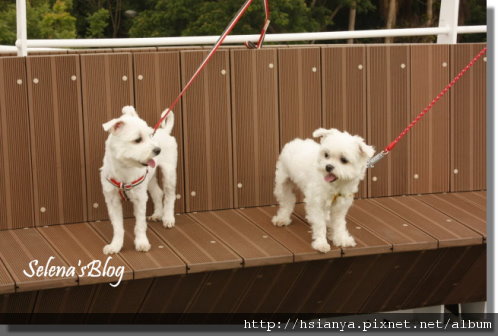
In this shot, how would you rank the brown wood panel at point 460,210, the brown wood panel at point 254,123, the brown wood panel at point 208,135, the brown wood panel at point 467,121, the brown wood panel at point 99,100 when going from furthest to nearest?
the brown wood panel at point 467,121 → the brown wood panel at point 254,123 → the brown wood panel at point 208,135 → the brown wood panel at point 460,210 → the brown wood panel at point 99,100

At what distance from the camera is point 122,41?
609 cm

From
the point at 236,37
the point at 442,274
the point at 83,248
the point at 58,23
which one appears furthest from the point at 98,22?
the point at 83,248

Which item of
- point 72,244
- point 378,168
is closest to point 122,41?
point 72,244

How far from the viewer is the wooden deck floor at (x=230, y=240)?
16.4 feet

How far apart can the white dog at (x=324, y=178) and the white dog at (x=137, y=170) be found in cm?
67

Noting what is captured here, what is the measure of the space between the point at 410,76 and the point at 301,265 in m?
1.74

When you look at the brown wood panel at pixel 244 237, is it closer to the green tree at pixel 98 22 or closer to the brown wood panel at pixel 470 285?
the brown wood panel at pixel 470 285

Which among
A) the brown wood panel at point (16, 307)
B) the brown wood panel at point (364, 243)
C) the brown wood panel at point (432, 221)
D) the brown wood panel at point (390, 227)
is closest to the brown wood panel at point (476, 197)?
the brown wood panel at point (432, 221)

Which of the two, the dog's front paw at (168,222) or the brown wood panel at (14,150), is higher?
the brown wood panel at (14,150)

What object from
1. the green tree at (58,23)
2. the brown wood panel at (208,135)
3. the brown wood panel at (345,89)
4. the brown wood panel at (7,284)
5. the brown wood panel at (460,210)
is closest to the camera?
the brown wood panel at (7,284)

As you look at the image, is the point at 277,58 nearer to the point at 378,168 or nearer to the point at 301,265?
the point at 378,168

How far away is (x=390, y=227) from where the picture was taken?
18.7 ft

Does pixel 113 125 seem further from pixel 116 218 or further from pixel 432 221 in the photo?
pixel 432 221

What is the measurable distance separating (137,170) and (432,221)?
1.90 meters
